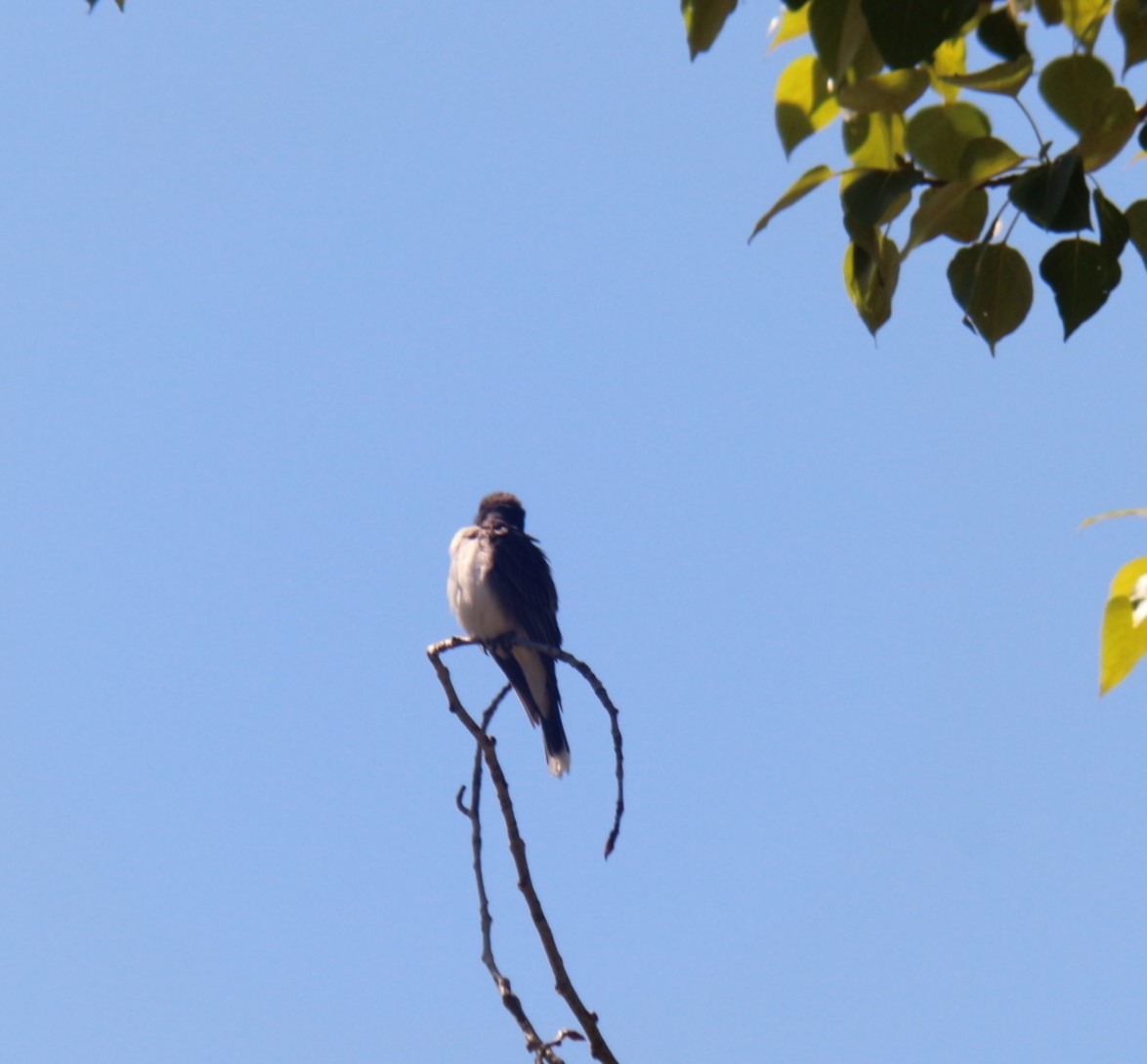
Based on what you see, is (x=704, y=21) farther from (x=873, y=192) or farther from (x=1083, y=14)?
(x=1083, y=14)

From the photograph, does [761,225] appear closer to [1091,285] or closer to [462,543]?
[1091,285]

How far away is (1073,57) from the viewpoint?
145cm

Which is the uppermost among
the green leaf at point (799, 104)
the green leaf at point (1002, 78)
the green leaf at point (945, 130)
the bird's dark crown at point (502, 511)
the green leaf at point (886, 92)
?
the bird's dark crown at point (502, 511)

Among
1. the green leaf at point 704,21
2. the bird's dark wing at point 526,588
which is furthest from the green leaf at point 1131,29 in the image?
the bird's dark wing at point 526,588

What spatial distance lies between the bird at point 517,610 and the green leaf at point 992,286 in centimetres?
706

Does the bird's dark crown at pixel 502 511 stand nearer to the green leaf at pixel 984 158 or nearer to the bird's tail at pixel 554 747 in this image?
the bird's tail at pixel 554 747

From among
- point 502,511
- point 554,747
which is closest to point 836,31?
point 554,747

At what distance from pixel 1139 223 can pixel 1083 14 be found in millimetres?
252

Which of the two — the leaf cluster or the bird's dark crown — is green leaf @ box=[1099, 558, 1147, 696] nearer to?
the leaf cluster

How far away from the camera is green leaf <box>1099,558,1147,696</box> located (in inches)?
55.7

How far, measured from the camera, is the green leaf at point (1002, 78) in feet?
4.84

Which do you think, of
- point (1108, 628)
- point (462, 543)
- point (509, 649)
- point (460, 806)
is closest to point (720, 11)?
point (1108, 628)

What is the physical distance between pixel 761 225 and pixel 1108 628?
22.2 inches

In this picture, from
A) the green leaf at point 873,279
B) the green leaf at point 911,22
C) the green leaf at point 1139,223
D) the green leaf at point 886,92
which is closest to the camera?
the green leaf at point 911,22
